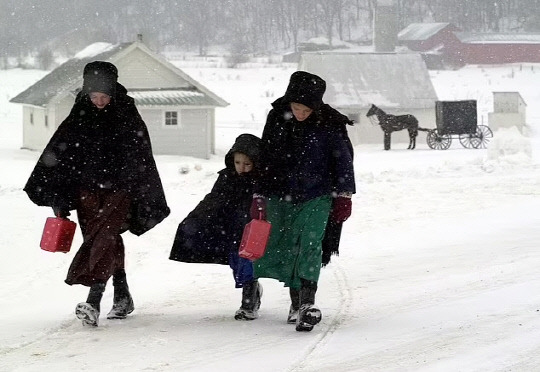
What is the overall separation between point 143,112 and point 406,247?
26838mm

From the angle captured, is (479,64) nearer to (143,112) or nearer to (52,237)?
(143,112)

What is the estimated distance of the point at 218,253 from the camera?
7242mm

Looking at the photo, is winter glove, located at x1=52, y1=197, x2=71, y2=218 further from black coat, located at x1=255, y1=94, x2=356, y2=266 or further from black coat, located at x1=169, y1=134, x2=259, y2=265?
black coat, located at x1=255, y1=94, x2=356, y2=266

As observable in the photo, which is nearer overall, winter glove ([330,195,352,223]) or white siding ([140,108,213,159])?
winter glove ([330,195,352,223])

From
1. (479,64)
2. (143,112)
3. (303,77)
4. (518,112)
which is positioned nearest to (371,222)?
(303,77)

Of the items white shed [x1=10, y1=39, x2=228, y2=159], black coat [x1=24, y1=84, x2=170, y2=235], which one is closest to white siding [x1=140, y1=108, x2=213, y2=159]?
white shed [x1=10, y1=39, x2=228, y2=159]

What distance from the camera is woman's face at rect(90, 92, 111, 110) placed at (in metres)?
6.78

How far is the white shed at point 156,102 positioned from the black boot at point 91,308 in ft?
96.2

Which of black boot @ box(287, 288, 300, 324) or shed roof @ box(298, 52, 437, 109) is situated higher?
shed roof @ box(298, 52, 437, 109)

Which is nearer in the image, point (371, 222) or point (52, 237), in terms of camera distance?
point (52, 237)

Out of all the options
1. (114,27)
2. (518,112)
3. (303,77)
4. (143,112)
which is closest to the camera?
(303,77)

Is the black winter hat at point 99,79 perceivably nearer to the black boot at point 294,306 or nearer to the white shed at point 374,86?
the black boot at point 294,306

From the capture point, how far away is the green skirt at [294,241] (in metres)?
6.75

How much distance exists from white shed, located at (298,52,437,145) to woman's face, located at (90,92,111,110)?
33292mm
